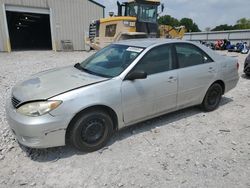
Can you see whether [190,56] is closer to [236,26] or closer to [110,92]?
[110,92]

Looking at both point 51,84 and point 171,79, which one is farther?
point 171,79

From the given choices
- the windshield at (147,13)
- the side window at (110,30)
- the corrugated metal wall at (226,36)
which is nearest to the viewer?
the windshield at (147,13)

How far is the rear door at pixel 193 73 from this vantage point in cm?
392

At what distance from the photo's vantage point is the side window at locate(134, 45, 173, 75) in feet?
11.5

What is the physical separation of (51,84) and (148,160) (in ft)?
5.79

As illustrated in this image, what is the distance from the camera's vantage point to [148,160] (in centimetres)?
296

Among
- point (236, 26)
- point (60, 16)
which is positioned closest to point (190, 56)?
point (60, 16)

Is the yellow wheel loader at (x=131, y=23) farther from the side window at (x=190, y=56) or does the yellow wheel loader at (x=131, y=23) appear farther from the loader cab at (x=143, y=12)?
the side window at (x=190, y=56)

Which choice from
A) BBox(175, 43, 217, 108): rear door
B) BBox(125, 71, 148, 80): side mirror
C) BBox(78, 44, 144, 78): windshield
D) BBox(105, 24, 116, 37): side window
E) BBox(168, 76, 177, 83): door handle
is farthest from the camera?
BBox(105, 24, 116, 37): side window

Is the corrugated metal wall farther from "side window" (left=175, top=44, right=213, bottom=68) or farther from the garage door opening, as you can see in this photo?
"side window" (left=175, top=44, right=213, bottom=68)

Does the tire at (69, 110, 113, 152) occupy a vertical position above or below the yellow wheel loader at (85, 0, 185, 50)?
below

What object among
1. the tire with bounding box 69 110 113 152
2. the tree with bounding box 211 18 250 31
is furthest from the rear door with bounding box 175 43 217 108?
the tree with bounding box 211 18 250 31

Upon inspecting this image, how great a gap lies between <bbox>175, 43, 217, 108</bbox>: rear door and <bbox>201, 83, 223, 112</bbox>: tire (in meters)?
0.16

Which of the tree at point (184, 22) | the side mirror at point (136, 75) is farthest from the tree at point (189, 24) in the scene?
the side mirror at point (136, 75)
